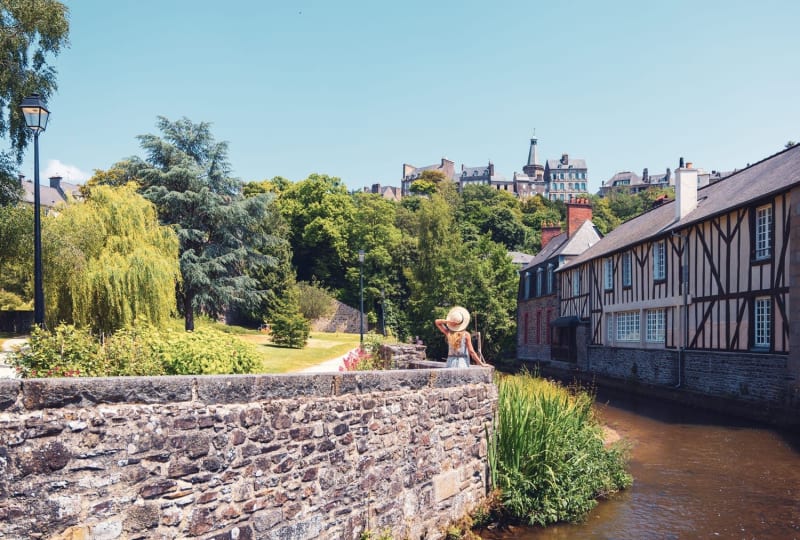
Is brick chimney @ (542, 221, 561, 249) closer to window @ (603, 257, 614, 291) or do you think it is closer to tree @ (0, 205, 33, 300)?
window @ (603, 257, 614, 291)

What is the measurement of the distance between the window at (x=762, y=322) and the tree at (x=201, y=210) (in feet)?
73.9

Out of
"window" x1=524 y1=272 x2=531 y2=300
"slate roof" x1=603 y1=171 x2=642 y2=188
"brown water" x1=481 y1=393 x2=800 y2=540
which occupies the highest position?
"slate roof" x1=603 y1=171 x2=642 y2=188

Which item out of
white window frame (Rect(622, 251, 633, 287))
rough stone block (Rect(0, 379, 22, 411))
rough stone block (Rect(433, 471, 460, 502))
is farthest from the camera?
white window frame (Rect(622, 251, 633, 287))

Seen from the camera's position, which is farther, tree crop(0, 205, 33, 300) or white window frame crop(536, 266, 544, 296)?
white window frame crop(536, 266, 544, 296)

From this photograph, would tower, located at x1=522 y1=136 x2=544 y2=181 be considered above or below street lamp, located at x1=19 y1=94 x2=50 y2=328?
above

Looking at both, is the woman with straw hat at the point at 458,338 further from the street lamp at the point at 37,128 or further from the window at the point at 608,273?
the window at the point at 608,273

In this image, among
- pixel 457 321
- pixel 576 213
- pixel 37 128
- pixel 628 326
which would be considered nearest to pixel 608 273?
pixel 628 326

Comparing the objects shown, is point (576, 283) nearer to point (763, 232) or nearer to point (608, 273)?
point (608, 273)

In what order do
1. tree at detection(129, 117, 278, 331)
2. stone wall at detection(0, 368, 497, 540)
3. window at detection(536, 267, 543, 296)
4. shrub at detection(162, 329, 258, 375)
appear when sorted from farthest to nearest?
1. window at detection(536, 267, 543, 296)
2. tree at detection(129, 117, 278, 331)
3. shrub at detection(162, 329, 258, 375)
4. stone wall at detection(0, 368, 497, 540)

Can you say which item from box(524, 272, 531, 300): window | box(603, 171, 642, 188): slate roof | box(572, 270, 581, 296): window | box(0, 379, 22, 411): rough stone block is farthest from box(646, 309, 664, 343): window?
box(603, 171, 642, 188): slate roof

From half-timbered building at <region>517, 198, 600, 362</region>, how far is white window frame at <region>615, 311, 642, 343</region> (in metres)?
4.24

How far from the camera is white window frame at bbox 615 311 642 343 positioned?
993 inches

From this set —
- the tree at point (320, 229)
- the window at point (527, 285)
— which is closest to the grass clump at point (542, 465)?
the window at point (527, 285)

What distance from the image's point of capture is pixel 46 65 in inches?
719
